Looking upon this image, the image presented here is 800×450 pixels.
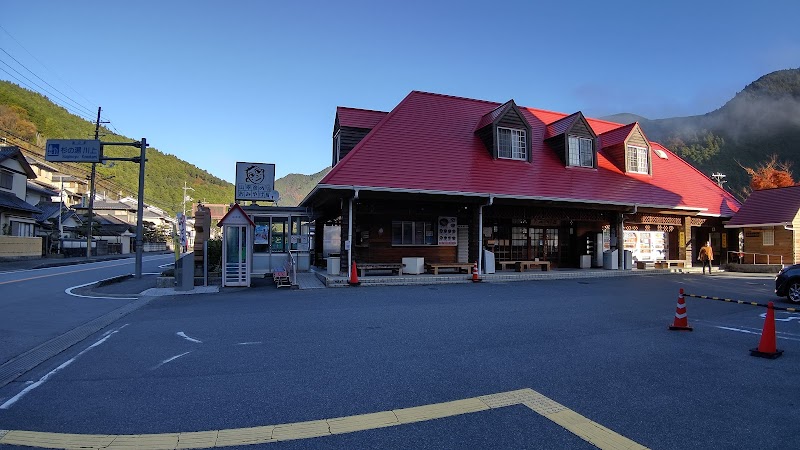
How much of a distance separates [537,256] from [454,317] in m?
13.4

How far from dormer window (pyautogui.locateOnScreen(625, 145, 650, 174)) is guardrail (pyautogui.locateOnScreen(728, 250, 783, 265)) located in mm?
6852

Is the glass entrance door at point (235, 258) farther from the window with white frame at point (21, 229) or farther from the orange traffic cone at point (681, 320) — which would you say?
the window with white frame at point (21, 229)

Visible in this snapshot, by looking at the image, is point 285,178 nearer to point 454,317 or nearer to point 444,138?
point 444,138

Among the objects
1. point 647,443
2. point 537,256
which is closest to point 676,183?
point 537,256

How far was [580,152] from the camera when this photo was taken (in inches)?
842

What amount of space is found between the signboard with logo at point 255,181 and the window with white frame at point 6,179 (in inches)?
1043

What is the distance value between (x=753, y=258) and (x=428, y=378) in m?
26.2

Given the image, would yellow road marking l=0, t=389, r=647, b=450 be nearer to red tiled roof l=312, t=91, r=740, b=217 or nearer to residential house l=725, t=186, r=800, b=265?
red tiled roof l=312, t=91, r=740, b=217

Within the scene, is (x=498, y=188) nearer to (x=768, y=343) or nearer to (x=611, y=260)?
(x=611, y=260)

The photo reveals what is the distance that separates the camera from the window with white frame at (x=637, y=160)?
2284 cm

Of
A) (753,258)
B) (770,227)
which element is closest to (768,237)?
(770,227)

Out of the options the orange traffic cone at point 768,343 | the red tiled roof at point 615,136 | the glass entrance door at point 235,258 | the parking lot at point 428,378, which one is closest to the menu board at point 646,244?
the red tiled roof at point 615,136

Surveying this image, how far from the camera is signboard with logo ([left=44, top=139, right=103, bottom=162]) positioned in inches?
651

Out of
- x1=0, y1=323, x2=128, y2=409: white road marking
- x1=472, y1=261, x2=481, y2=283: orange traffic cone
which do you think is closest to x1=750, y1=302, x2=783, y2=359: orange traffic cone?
x1=0, y1=323, x2=128, y2=409: white road marking
